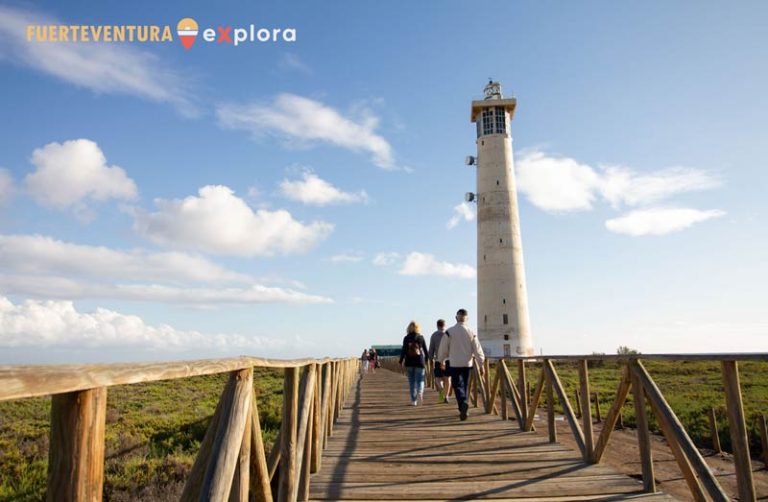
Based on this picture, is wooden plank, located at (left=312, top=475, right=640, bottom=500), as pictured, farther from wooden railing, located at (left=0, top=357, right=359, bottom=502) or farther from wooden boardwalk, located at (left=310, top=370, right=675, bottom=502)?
wooden railing, located at (left=0, top=357, right=359, bottom=502)

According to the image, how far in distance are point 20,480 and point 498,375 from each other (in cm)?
886

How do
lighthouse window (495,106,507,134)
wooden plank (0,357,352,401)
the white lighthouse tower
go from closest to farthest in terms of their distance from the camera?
1. wooden plank (0,357,352,401)
2. the white lighthouse tower
3. lighthouse window (495,106,507,134)

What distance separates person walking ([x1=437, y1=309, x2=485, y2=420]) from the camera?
8.86 meters

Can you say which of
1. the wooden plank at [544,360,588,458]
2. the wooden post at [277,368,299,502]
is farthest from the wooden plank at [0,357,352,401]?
the wooden plank at [544,360,588,458]

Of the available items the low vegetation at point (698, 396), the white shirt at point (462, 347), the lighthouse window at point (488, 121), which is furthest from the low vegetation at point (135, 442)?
the lighthouse window at point (488, 121)

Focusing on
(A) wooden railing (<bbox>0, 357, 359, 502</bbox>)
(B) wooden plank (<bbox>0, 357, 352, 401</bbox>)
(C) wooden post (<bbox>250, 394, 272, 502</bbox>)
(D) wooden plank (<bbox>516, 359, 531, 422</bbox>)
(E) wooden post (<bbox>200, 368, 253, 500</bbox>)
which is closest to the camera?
(B) wooden plank (<bbox>0, 357, 352, 401</bbox>)

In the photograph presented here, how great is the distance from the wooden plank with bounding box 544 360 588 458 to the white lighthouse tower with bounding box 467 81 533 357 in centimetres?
2841

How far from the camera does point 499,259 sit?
3569cm

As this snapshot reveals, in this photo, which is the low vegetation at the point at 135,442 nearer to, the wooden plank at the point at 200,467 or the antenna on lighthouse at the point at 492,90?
the wooden plank at the point at 200,467

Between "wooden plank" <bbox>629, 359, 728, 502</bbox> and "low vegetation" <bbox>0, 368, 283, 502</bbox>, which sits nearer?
"wooden plank" <bbox>629, 359, 728, 502</bbox>

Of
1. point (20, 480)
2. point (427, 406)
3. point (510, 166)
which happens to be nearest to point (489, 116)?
point (510, 166)

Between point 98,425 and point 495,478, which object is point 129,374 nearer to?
point 98,425

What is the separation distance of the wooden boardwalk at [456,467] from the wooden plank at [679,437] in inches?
23.1

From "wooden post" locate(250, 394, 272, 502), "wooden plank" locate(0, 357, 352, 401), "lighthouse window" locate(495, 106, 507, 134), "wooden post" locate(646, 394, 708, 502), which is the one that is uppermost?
"lighthouse window" locate(495, 106, 507, 134)
